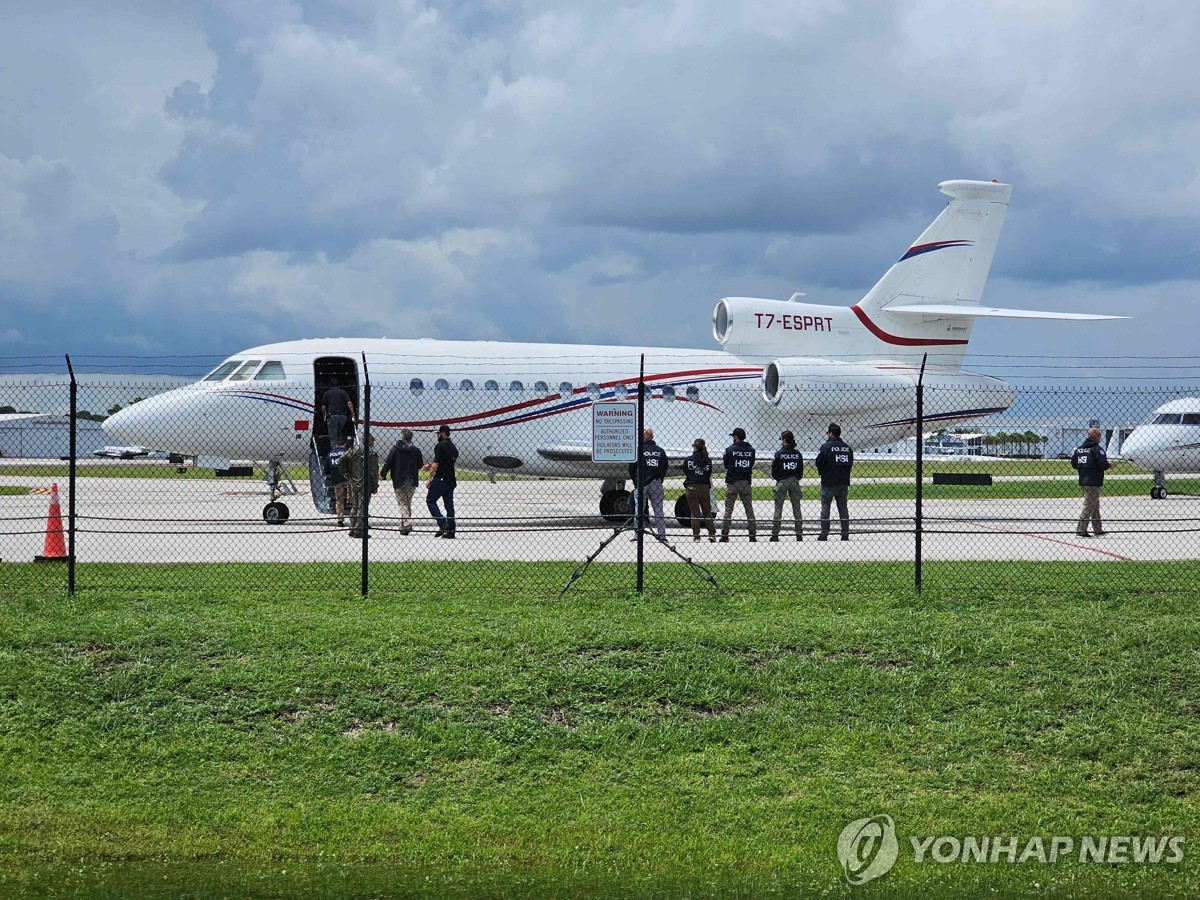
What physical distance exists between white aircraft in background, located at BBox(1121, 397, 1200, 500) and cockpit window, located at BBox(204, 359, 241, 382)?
73.1ft

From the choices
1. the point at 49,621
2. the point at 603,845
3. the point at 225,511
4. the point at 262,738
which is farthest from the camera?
the point at 225,511

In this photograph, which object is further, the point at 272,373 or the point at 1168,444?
the point at 1168,444

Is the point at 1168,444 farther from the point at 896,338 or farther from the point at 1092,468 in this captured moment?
the point at 1092,468

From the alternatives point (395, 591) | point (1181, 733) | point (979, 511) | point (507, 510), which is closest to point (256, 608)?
point (395, 591)

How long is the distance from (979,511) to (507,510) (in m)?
11.3

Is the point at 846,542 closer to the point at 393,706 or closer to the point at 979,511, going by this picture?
the point at 979,511

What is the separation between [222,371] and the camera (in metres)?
24.8

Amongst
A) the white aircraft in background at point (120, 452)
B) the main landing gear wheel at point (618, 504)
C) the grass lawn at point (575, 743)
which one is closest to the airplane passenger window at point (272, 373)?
the main landing gear wheel at point (618, 504)

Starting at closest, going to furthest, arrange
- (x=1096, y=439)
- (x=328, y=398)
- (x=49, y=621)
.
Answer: (x=49, y=621), (x=1096, y=439), (x=328, y=398)

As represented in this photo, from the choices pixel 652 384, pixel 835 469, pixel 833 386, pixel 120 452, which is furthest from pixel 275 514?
pixel 120 452

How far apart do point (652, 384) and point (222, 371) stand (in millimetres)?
8782

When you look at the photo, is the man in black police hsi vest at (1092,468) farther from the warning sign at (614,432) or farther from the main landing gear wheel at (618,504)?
the warning sign at (614,432)

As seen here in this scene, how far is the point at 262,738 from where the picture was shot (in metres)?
9.02

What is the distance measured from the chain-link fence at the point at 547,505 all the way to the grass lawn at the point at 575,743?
230 cm
